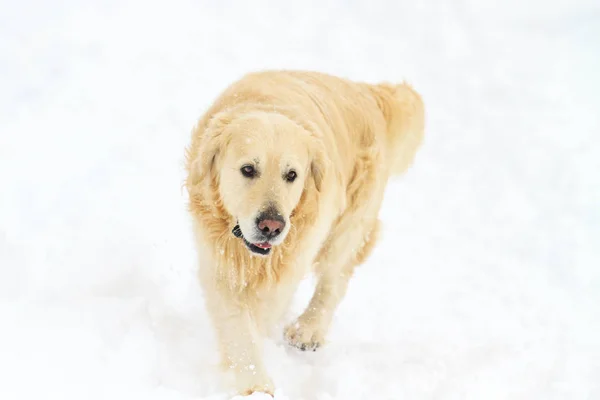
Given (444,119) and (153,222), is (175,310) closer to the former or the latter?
(153,222)

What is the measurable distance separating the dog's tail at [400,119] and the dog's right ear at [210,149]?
1.57 meters

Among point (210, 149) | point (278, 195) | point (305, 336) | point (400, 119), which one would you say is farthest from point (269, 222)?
point (400, 119)

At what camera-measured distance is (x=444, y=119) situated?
7785 millimetres

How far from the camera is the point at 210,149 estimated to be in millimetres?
3451

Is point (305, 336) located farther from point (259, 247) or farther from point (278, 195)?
point (278, 195)

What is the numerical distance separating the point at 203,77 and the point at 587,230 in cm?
382

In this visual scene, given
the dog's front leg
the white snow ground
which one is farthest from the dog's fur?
the white snow ground

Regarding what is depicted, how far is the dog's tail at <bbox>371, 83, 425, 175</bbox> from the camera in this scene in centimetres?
482

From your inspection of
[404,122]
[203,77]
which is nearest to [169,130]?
[203,77]

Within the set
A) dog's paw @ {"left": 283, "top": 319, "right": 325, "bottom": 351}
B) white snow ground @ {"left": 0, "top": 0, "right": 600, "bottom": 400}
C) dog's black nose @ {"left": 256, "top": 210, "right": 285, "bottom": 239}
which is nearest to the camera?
dog's black nose @ {"left": 256, "top": 210, "right": 285, "bottom": 239}

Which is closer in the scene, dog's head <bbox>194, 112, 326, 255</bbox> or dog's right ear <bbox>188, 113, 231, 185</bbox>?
dog's head <bbox>194, 112, 326, 255</bbox>

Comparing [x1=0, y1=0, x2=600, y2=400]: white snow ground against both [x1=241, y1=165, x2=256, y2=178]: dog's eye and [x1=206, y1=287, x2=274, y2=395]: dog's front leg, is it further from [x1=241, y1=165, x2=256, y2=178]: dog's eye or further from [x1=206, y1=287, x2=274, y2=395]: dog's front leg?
[x1=241, y1=165, x2=256, y2=178]: dog's eye

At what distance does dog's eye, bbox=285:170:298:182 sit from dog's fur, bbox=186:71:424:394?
0.06ft

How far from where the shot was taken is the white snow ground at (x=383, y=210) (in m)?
3.69
